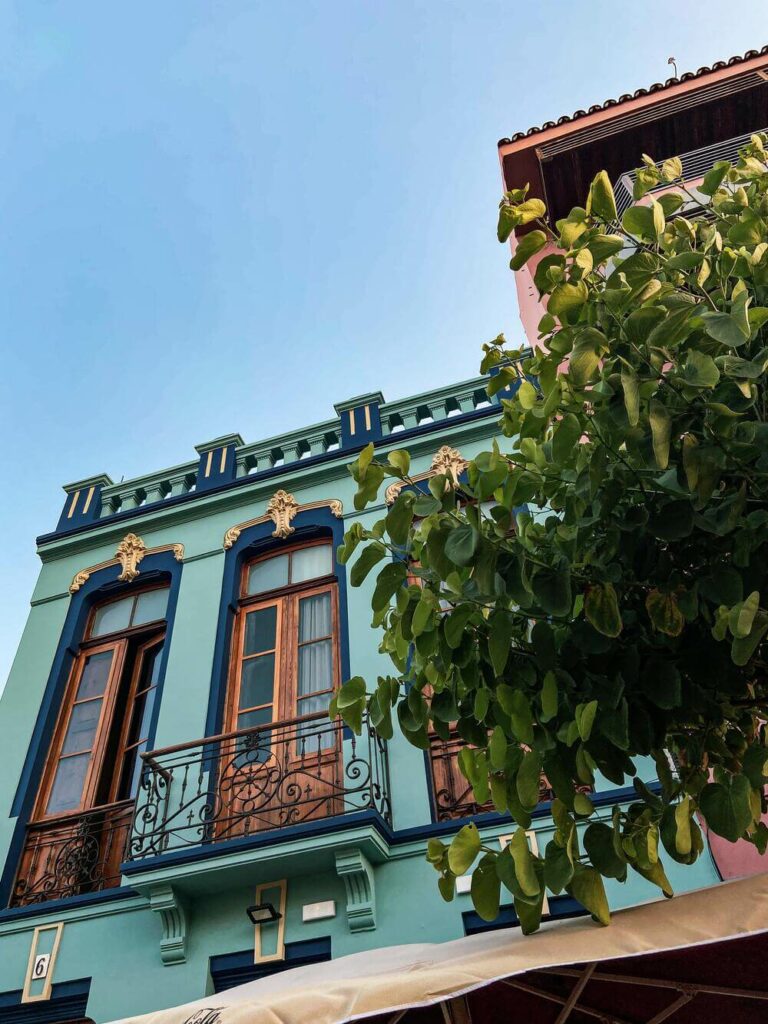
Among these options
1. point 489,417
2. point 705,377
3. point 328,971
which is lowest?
point 328,971

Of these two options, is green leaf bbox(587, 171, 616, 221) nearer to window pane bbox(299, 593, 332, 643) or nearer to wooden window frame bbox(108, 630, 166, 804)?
window pane bbox(299, 593, 332, 643)

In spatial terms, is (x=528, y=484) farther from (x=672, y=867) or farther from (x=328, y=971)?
(x=672, y=867)

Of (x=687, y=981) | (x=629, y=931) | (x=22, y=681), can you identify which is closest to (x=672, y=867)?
(x=687, y=981)

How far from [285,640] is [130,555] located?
2292 millimetres

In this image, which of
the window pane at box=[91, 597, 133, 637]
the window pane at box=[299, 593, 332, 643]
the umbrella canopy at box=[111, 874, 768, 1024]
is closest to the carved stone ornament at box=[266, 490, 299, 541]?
the window pane at box=[299, 593, 332, 643]

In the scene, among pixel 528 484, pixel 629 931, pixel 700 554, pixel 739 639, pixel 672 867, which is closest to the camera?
pixel 739 639

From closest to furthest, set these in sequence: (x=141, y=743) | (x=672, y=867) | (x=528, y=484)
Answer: (x=528, y=484) < (x=672, y=867) < (x=141, y=743)

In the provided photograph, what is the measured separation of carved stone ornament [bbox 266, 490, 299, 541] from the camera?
892 cm

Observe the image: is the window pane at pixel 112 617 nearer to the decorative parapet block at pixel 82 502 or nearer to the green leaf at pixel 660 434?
the decorative parapet block at pixel 82 502

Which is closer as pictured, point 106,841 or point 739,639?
point 739,639

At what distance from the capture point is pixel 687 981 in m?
3.19

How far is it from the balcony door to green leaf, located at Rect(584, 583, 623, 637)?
3332 millimetres

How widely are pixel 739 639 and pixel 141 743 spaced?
664 cm

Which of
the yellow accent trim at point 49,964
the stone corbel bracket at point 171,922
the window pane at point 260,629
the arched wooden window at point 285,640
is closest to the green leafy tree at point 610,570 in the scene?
the stone corbel bracket at point 171,922
